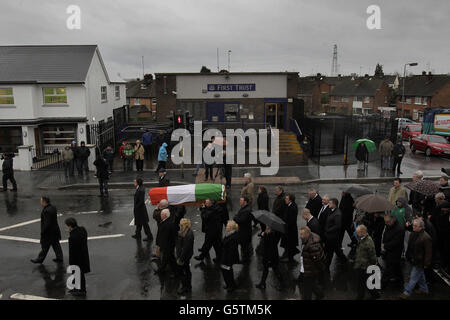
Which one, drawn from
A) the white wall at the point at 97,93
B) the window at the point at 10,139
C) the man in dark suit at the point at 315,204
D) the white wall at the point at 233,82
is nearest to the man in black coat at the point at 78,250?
the man in dark suit at the point at 315,204

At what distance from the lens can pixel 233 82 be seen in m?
29.7

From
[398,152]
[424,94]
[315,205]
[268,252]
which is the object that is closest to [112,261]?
[268,252]

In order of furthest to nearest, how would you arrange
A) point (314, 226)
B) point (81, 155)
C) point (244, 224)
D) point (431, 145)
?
point (431, 145) < point (81, 155) < point (244, 224) < point (314, 226)

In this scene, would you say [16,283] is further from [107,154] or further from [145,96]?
[145,96]

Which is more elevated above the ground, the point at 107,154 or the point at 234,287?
the point at 107,154

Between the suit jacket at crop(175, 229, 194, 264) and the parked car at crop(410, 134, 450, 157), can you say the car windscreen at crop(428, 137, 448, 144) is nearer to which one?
the parked car at crop(410, 134, 450, 157)

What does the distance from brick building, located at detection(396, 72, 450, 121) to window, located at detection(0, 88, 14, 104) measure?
4967cm

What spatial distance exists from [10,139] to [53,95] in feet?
13.1

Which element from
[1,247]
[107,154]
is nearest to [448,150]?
[107,154]

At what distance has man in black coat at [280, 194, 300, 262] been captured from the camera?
937 centimetres

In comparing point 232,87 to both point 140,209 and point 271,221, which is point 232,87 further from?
point 271,221

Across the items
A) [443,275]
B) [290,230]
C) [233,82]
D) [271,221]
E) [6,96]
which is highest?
[233,82]
